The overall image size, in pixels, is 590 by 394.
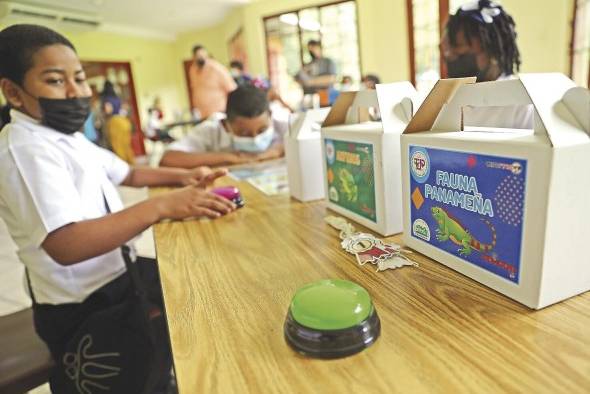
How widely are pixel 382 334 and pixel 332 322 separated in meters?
0.07

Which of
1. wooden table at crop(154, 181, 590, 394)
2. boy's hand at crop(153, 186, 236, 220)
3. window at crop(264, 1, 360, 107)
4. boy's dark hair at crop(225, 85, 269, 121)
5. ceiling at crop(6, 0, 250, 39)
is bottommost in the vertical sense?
wooden table at crop(154, 181, 590, 394)

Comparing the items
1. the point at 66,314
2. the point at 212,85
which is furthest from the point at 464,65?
the point at 212,85

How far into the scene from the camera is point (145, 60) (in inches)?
339

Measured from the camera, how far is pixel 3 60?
83 centimetres

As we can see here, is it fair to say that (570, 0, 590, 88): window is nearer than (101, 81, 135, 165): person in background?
Yes

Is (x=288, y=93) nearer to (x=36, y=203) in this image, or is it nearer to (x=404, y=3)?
(x=404, y=3)

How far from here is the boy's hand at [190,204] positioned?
2.68ft

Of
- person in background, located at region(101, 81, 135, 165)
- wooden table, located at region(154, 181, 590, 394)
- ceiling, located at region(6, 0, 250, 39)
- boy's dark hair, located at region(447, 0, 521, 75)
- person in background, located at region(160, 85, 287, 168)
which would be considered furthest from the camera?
person in background, located at region(101, 81, 135, 165)

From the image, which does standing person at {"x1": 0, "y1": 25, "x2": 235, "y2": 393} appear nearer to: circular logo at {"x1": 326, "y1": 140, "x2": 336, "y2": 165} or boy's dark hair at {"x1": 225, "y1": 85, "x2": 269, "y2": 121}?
circular logo at {"x1": 326, "y1": 140, "x2": 336, "y2": 165}

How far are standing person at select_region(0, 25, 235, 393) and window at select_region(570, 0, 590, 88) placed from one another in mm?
3534

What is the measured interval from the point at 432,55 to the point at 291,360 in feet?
16.0

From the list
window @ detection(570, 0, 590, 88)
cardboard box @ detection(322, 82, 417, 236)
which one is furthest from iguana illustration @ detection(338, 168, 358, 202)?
window @ detection(570, 0, 590, 88)

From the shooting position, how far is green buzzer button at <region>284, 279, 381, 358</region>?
1.14 feet

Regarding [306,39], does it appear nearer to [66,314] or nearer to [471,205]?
[66,314]
